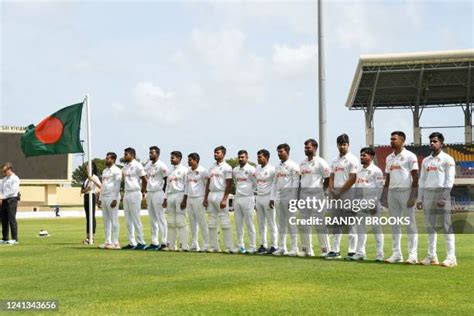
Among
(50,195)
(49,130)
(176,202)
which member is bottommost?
(50,195)

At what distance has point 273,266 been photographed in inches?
419

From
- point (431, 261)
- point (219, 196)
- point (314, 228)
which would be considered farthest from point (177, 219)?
point (431, 261)

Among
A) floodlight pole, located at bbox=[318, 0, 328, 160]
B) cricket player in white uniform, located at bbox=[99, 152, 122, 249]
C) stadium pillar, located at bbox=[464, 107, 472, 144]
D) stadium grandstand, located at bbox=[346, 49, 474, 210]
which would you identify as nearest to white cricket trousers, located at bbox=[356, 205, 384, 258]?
floodlight pole, located at bbox=[318, 0, 328, 160]

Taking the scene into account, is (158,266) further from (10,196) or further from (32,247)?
(10,196)

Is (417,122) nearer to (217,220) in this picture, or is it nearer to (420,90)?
(420,90)

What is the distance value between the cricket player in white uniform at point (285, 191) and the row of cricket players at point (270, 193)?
18 millimetres

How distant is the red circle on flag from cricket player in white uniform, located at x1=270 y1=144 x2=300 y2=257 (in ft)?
20.0

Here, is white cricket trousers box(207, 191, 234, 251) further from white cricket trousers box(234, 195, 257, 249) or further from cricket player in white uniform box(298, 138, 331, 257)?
cricket player in white uniform box(298, 138, 331, 257)

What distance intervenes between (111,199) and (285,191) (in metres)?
4.11

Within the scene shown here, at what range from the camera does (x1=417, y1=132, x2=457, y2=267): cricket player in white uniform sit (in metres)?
10.7

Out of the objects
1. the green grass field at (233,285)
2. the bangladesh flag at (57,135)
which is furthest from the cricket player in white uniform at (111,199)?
the green grass field at (233,285)

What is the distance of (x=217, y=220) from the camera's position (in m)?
13.6

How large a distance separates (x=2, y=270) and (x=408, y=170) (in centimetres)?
656

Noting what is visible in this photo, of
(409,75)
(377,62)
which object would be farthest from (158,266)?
(409,75)
